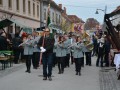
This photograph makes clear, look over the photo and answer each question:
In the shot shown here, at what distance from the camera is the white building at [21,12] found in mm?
34800

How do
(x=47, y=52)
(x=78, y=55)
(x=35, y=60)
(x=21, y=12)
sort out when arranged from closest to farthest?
(x=47, y=52) → (x=78, y=55) → (x=35, y=60) → (x=21, y=12)

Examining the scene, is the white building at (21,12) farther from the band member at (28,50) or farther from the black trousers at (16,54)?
the band member at (28,50)

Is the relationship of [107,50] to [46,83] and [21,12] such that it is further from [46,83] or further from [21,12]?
[21,12]

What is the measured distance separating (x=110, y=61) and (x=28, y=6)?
27353mm

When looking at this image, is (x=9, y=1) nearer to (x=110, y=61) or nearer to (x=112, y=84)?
(x=110, y=61)

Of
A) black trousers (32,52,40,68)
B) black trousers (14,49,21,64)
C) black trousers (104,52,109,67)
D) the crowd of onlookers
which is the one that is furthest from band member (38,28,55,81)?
black trousers (14,49,21,64)

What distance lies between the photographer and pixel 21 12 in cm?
4203

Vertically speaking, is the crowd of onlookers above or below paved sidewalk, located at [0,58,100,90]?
above

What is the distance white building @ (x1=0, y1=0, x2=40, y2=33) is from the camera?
3480cm

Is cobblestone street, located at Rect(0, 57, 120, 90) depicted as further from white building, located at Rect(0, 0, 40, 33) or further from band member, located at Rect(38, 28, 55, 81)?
white building, located at Rect(0, 0, 40, 33)

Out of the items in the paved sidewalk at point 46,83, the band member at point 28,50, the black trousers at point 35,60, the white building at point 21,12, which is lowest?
the paved sidewalk at point 46,83

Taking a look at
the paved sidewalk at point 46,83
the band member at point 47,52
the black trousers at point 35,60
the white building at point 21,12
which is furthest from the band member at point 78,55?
the white building at point 21,12

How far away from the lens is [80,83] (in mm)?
13555

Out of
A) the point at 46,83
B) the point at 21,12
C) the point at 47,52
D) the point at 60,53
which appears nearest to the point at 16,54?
the point at 60,53
